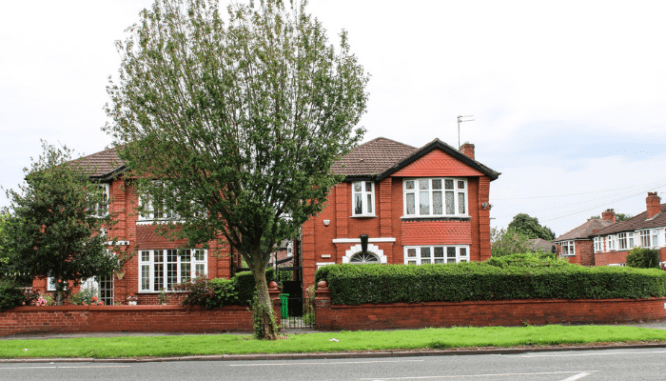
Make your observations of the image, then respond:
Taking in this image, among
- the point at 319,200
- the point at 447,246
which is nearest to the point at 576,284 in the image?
the point at 447,246

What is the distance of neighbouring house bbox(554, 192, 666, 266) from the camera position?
47.7 meters

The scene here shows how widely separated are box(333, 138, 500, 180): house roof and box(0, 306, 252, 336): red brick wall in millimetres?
9986

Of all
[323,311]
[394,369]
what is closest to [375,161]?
[323,311]

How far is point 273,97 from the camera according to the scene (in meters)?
13.0

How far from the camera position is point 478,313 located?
17844mm

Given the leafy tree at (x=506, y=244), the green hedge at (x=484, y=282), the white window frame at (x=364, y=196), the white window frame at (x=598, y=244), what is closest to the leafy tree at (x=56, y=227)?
the green hedge at (x=484, y=282)

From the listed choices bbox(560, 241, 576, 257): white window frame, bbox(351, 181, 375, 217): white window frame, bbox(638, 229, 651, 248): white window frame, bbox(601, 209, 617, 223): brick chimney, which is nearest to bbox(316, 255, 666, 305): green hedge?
bbox(351, 181, 375, 217): white window frame

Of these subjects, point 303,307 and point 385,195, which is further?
point 385,195

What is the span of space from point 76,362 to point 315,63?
8.59m

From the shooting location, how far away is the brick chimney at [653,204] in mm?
50000

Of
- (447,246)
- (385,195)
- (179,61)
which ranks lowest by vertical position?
(447,246)

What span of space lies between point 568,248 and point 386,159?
4806cm

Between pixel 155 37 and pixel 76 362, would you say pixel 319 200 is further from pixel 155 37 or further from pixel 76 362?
pixel 76 362

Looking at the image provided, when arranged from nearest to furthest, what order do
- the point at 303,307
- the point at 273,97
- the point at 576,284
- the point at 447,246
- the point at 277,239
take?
the point at 273,97 < the point at 277,239 < the point at 576,284 < the point at 303,307 < the point at 447,246
